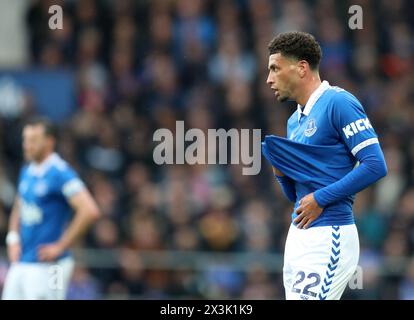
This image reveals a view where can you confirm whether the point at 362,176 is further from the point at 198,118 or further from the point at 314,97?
the point at 198,118

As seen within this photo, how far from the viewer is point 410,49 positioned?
14.5 meters

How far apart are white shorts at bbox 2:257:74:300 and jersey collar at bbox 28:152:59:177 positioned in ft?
2.45

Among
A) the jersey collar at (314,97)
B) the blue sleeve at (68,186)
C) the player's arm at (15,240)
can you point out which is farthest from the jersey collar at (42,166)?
the jersey collar at (314,97)

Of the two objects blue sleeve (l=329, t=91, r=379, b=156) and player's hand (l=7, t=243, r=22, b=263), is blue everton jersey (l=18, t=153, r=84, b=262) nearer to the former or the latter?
player's hand (l=7, t=243, r=22, b=263)

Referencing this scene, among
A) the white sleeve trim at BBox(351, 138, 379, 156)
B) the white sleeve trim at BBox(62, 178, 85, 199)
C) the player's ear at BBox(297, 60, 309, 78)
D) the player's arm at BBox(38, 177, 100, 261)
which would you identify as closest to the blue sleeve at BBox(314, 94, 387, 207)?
the white sleeve trim at BBox(351, 138, 379, 156)

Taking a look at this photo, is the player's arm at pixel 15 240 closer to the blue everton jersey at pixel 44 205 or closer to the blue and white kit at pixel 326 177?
the blue everton jersey at pixel 44 205

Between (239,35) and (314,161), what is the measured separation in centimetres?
893

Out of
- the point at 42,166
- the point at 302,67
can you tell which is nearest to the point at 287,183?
the point at 302,67

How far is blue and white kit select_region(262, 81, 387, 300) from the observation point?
19.1 feet

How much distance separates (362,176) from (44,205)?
12.1 ft

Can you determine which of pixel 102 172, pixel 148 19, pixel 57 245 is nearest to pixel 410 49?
pixel 148 19

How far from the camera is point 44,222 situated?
871cm

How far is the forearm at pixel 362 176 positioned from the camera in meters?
5.76

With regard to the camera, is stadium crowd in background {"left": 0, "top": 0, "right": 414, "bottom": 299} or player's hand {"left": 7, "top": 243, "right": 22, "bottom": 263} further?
stadium crowd in background {"left": 0, "top": 0, "right": 414, "bottom": 299}
